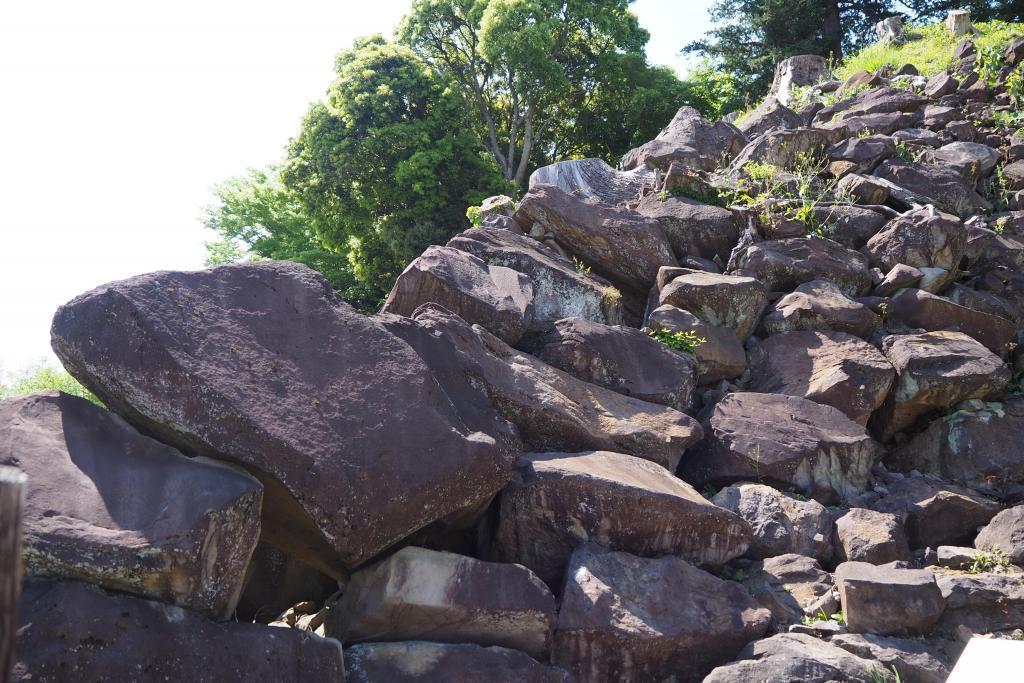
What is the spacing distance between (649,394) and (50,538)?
4549 mm

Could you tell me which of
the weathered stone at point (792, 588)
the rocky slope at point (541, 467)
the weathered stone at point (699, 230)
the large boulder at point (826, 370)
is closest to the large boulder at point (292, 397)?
the rocky slope at point (541, 467)

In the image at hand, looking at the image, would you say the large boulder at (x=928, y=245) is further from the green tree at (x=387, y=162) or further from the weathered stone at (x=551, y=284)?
the green tree at (x=387, y=162)

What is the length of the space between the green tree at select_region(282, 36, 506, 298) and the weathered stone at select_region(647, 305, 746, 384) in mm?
10021

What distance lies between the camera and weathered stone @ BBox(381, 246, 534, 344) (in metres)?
7.11

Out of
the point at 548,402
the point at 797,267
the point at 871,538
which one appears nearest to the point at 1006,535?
the point at 871,538

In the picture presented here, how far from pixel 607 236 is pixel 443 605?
5087mm

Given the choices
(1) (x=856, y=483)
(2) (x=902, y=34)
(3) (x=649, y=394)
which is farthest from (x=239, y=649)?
(2) (x=902, y=34)

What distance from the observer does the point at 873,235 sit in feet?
31.7

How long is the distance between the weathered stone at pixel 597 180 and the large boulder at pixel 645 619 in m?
5.70

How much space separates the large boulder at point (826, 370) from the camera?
7.63m

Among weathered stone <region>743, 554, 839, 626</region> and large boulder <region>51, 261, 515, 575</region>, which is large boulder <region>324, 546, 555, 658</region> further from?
weathered stone <region>743, 554, 839, 626</region>

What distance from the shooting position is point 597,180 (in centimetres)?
1080

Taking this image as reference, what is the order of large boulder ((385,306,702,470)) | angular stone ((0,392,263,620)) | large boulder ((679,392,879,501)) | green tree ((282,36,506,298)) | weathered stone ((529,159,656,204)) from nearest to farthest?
angular stone ((0,392,263,620)) → large boulder ((385,306,702,470)) → large boulder ((679,392,879,501)) → weathered stone ((529,159,656,204)) → green tree ((282,36,506,298))

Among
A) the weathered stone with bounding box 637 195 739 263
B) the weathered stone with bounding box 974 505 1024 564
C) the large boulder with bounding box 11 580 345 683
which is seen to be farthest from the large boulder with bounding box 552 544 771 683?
the weathered stone with bounding box 637 195 739 263
